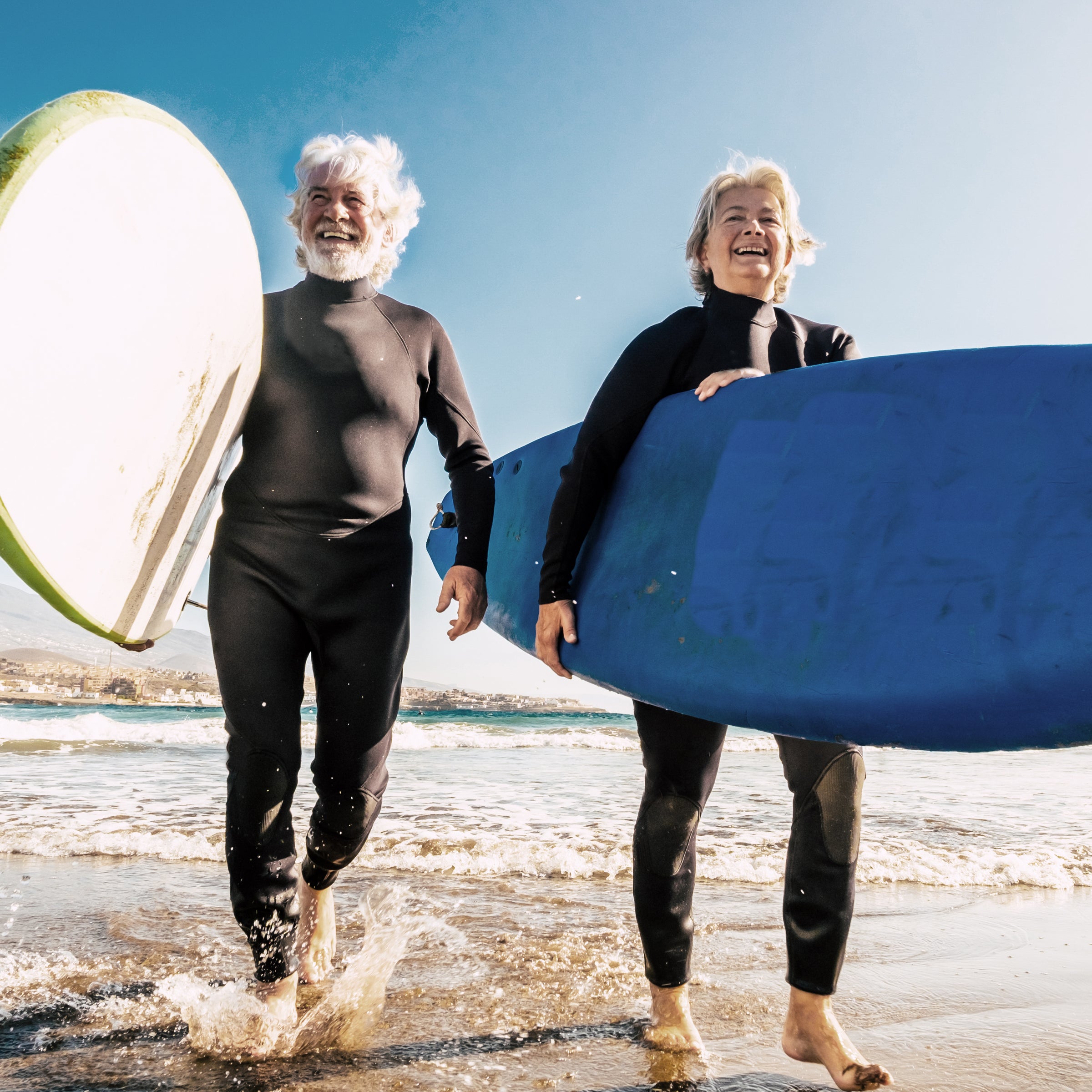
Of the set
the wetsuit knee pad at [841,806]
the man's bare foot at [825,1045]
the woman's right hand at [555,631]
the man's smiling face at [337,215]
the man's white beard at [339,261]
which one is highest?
the man's smiling face at [337,215]

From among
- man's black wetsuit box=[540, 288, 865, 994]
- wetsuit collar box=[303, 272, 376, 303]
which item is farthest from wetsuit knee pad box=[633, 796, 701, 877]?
wetsuit collar box=[303, 272, 376, 303]

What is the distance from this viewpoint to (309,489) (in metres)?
1.80

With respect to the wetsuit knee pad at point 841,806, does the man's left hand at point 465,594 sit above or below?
above

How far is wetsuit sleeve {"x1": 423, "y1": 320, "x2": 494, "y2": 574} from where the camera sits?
207cm

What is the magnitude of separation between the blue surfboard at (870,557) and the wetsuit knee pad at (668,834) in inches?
10.6

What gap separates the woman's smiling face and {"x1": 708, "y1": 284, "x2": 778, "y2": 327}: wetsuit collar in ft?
0.10

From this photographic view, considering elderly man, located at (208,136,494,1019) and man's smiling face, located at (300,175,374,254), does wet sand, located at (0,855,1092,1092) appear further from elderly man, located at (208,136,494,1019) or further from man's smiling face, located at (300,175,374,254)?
man's smiling face, located at (300,175,374,254)

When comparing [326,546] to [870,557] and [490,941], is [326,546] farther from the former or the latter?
[490,941]

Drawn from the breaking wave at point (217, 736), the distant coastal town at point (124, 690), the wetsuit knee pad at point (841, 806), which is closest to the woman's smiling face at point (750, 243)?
the wetsuit knee pad at point (841, 806)

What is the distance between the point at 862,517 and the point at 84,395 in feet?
4.30

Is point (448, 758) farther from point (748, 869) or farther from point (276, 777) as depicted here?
point (276, 777)

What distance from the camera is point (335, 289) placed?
1955 mm

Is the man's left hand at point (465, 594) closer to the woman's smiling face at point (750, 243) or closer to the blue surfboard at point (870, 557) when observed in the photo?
the blue surfboard at point (870, 557)

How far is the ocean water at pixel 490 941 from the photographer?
163cm
